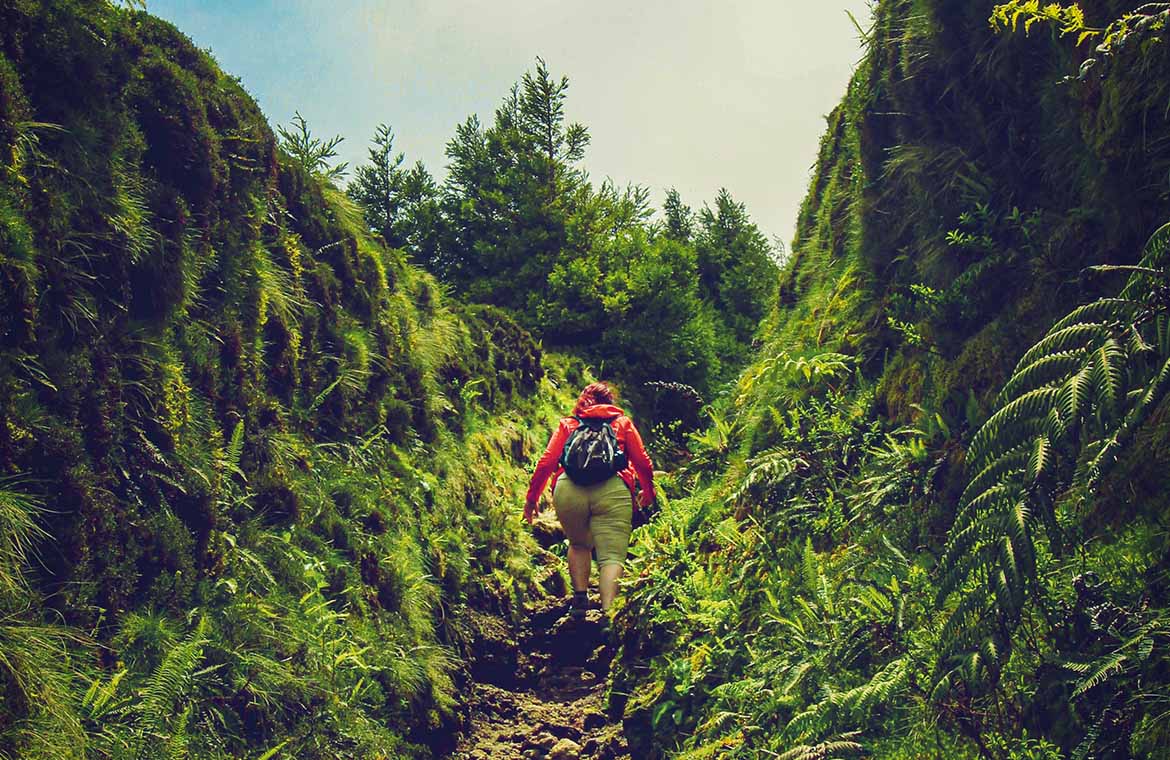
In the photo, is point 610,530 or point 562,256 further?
point 562,256

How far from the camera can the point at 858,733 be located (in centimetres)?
336

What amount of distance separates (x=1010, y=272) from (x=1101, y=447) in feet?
7.68

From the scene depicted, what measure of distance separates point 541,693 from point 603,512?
1.80 metres

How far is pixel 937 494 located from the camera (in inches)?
177

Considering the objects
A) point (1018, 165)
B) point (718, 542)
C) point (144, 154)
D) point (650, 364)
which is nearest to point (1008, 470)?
point (1018, 165)

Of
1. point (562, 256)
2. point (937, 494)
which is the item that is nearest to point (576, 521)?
point (937, 494)

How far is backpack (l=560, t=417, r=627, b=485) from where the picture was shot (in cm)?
700

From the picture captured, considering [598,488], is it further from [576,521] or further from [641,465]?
[641,465]

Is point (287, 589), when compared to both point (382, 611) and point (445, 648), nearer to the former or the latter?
point (382, 611)

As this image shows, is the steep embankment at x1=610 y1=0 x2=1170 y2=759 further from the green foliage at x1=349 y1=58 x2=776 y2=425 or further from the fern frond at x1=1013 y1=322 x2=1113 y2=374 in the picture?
the green foliage at x1=349 y1=58 x2=776 y2=425

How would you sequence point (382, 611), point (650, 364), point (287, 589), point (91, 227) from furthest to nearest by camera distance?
point (650, 364) → point (382, 611) → point (287, 589) → point (91, 227)

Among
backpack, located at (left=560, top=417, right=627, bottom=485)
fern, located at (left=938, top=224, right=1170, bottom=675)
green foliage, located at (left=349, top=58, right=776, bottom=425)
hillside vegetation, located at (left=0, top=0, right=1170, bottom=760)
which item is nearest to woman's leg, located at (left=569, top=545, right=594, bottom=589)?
hillside vegetation, located at (left=0, top=0, right=1170, bottom=760)

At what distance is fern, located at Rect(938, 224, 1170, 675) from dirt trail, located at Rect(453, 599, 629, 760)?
3.60m

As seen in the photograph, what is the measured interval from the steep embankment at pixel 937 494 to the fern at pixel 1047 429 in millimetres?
20
